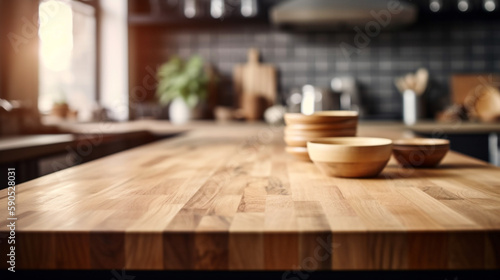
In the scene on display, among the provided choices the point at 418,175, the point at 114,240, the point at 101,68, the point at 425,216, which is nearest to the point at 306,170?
the point at 418,175

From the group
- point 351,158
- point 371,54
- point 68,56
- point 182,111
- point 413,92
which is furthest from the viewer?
point 371,54

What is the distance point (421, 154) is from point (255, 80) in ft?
8.96

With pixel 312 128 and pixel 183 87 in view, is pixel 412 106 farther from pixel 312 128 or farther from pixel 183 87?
pixel 312 128

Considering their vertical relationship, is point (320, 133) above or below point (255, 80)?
below

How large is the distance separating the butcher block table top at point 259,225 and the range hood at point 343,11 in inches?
97.7

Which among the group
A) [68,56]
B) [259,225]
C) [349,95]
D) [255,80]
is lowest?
[259,225]

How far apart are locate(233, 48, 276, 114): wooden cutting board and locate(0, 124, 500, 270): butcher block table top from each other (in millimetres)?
2867

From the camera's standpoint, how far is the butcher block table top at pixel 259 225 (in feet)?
1.95

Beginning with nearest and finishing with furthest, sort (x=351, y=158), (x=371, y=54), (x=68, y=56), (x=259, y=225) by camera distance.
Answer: (x=259, y=225), (x=351, y=158), (x=68, y=56), (x=371, y=54)

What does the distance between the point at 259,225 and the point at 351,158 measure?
0.40m

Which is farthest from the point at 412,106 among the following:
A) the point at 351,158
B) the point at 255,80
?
the point at 351,158

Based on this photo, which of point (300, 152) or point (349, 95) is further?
point (349, 95)

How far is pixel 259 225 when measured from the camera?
0.63 m

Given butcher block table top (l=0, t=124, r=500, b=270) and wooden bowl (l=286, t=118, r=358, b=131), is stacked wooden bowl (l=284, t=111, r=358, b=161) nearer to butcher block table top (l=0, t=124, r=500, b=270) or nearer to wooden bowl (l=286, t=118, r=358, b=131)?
wooden bowl (l=286, t=118, r=358, b=131)
